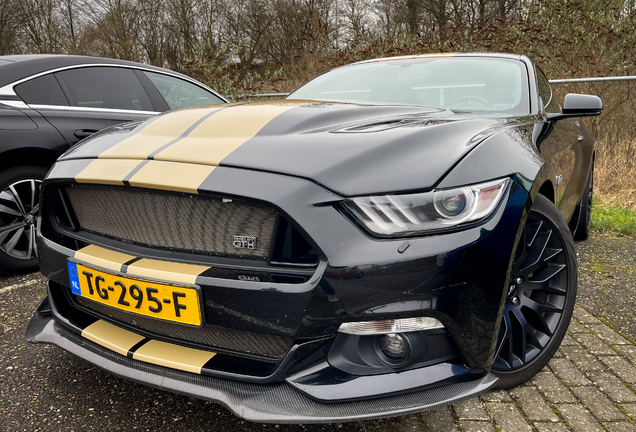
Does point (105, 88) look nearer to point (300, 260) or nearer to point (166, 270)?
point (166, 270)

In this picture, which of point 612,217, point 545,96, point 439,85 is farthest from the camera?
point 612,217

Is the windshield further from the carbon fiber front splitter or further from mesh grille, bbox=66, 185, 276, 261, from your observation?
the carbon fiber front splitter

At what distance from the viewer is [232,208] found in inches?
56.4

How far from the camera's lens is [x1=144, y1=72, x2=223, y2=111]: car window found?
13.1 feet

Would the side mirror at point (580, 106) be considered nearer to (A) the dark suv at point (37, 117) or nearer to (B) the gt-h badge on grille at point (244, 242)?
(B) the gt-h badge on grille at point (244, 242)

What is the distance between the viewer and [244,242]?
1422mm

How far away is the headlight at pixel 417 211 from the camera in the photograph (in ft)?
4.38

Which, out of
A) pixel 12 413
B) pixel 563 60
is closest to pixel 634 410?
pixel 12 413

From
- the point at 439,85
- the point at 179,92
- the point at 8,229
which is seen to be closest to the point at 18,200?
the point at 8,229

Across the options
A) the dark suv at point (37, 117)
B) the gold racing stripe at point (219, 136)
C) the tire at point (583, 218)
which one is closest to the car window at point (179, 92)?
the dark suv at point (37, 117)

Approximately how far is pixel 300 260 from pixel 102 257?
68cm

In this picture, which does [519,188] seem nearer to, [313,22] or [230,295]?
[230,295]

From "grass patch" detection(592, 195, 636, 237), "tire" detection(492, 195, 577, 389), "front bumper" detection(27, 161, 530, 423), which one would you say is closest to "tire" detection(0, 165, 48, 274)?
"front bumper" detection(27, 161, 530, 423)

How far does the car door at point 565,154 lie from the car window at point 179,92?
2531 millimetres
